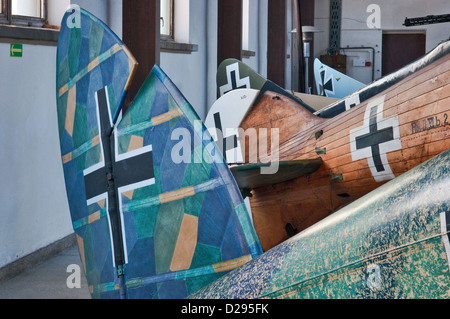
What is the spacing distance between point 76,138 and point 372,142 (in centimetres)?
114

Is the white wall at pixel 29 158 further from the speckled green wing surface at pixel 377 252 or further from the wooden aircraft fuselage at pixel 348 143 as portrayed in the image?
the speckled green wing surface at pixel 377 252

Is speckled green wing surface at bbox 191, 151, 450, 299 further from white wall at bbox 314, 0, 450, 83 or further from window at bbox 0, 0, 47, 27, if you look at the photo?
white wall at bbox 314, 0, 450, 83

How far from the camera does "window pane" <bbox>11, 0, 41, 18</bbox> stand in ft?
13.9

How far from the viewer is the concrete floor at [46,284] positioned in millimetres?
3512

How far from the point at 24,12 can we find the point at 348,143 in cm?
266

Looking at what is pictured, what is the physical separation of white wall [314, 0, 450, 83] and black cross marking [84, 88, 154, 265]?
52.1 feet

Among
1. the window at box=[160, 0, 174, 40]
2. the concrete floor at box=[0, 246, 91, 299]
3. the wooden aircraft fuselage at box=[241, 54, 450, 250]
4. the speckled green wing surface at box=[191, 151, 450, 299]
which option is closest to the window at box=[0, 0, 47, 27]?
the concrete floor at box=[0, 246, 91, 299]

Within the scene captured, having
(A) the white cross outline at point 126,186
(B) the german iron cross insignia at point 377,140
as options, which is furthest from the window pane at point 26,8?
(A) the white cross outline at point 126,186

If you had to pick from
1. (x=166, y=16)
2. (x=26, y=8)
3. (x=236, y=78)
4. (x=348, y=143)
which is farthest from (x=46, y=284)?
(x=166, y=16)

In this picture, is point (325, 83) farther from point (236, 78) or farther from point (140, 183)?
point (140, 183)

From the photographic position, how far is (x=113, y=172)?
175cm

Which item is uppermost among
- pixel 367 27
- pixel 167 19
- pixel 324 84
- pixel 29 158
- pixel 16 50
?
pixel 367 27

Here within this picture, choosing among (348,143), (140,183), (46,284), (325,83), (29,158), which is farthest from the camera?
(325,83)

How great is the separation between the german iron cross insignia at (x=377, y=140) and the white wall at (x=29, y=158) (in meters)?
2.22
